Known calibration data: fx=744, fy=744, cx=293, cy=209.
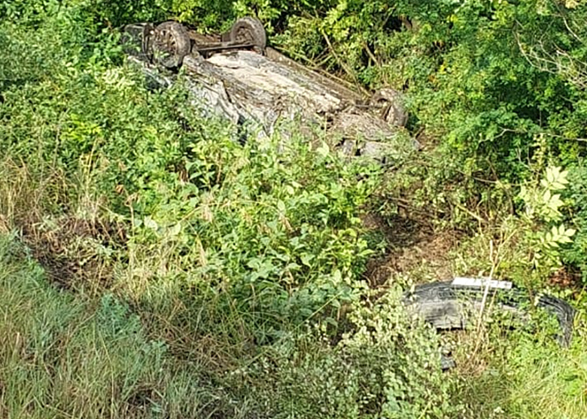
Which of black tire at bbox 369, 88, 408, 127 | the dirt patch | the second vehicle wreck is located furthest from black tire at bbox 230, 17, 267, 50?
the dirt patch

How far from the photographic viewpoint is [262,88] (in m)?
5.95

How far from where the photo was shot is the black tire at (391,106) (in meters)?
5.92

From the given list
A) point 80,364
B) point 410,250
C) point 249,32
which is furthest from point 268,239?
point 249,32

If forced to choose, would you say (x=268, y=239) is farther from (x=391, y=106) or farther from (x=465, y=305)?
(x=391, y=106)

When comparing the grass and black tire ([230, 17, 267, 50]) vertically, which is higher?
black tire ([230, 17, 267, 50])

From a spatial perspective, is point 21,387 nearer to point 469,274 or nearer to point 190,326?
point 190,326

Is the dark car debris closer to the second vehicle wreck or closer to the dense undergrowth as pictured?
the dense undergrowth

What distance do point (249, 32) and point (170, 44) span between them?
0.87m

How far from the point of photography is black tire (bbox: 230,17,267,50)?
23.1 feet

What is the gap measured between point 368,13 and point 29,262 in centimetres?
445

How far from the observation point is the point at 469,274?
13.7 feet

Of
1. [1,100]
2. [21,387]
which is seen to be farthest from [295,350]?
[1,100]

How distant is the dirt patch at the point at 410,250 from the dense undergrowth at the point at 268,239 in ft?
0.20

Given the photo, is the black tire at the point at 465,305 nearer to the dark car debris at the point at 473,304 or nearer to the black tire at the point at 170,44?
the dark car debris at the point at 473,304
